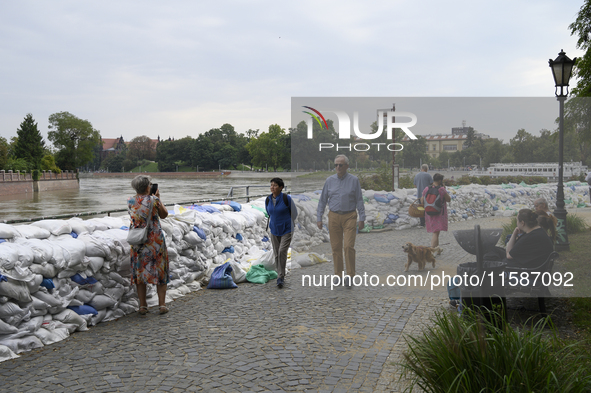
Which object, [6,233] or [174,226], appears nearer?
[6,233]

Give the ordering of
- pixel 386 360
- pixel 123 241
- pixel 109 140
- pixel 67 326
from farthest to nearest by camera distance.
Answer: pixel 109 140 → pixel 123 241 → pixel 67 326 → pixel 386 360

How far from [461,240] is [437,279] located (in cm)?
149

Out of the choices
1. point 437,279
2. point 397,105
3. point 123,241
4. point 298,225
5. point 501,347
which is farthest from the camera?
point 298,225

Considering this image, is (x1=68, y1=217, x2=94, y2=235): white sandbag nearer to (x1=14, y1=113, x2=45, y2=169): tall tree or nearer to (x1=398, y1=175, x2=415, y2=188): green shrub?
(x1=398, y1=175, x2=415, y2=188): green shrub

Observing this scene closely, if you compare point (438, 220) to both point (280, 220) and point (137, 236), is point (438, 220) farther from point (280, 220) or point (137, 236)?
point (137, 236)

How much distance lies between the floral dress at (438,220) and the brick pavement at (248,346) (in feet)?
0.57

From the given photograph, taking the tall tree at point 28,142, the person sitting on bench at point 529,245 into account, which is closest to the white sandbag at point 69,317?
the person sitting on bench at point 529,245

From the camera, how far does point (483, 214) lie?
248 inches

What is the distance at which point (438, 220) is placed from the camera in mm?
Answer: 6375

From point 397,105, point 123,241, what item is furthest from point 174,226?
point 397,105

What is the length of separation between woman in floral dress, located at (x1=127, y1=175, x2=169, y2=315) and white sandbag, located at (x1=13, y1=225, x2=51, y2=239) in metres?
0.98

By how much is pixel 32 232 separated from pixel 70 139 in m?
114

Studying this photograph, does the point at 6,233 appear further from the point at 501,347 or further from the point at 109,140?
the point at 109,140

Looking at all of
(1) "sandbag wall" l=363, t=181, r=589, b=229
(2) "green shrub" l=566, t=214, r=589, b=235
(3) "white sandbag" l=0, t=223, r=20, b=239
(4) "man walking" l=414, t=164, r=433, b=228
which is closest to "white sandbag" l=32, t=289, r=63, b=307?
(3) "white sandbag" l=0, t=223, r=20, b=239
